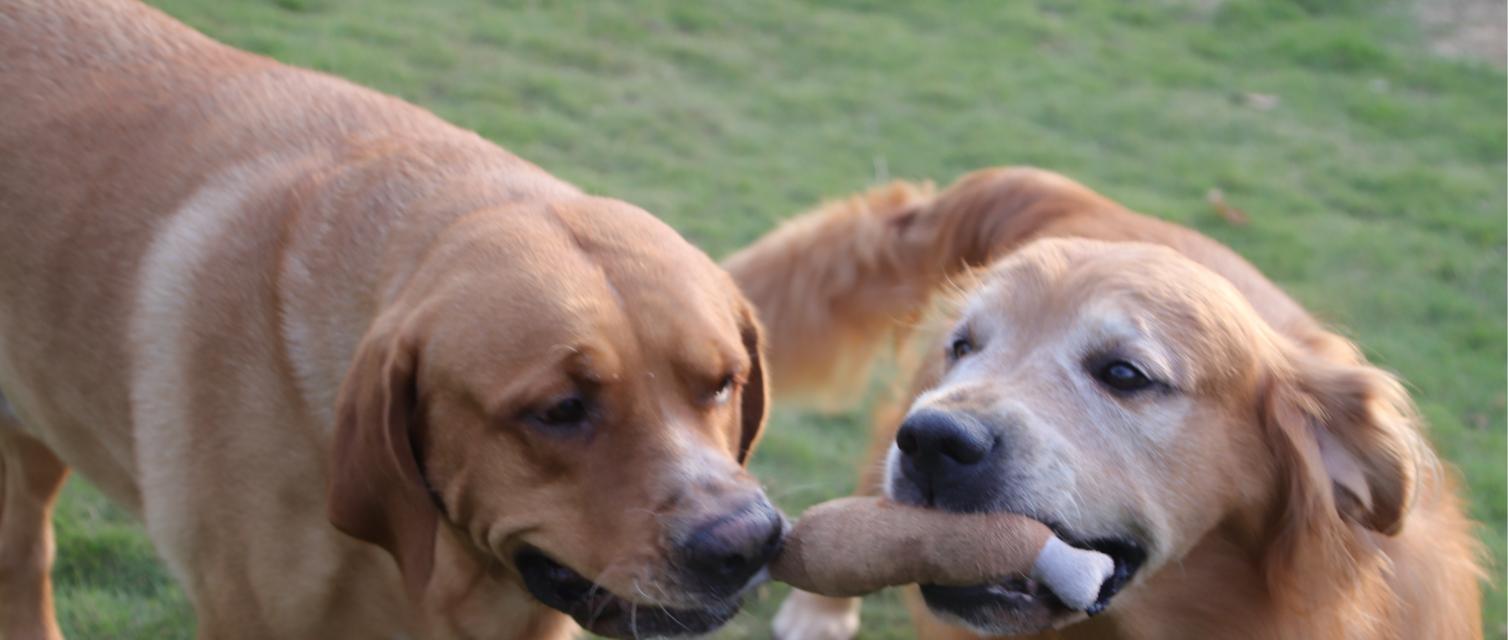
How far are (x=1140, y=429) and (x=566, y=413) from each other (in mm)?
1428

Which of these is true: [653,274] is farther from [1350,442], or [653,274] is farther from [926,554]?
[1350,442]

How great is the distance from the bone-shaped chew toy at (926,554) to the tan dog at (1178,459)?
0.11 metres

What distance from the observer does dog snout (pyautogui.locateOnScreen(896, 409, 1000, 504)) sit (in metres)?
3.30

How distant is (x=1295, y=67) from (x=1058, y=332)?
28.5ft

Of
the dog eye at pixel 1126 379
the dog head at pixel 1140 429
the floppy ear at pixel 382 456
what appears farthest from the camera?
the dog eye at pixel 1126 379

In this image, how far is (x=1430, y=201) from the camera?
9.14 meters

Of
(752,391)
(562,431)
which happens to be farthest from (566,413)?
(752,391)

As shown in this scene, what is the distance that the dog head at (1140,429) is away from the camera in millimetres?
3336

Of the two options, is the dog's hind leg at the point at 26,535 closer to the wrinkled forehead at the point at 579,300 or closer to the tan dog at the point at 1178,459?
the wrinkled forehead at the point at 579,300

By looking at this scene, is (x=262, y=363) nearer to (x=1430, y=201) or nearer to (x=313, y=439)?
(x=313, y=439)

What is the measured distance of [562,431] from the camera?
318cm

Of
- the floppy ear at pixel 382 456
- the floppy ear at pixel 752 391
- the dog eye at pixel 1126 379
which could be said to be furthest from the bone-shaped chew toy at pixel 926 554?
the floppy ear at pixel 382 456

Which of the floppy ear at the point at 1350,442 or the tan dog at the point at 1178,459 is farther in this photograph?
the floppy ear at the point at 1350,442

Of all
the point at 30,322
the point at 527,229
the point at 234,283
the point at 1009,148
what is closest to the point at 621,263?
the point at 527,229
